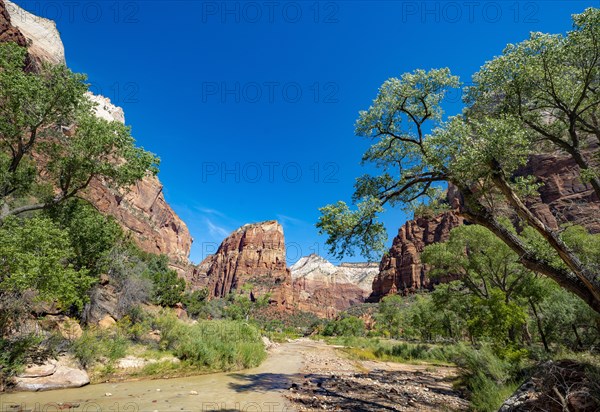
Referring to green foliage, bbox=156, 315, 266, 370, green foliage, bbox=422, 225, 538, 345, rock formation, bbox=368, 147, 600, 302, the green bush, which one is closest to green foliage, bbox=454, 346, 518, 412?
green foliage, bbox=422, 225, 538, 345

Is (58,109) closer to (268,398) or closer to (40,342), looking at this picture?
(40,342)

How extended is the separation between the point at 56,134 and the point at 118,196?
342ft

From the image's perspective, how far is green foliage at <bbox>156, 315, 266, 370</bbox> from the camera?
16.2m

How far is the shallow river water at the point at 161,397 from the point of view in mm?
8617

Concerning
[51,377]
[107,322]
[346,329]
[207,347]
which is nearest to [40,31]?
[107,322]

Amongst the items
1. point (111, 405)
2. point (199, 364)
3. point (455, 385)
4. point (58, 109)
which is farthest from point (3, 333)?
point (455, 385)

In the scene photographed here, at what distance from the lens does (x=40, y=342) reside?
11.5 meters

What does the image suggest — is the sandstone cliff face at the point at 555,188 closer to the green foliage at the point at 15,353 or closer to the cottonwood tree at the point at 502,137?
the cottonwood tree at the point at 502,137

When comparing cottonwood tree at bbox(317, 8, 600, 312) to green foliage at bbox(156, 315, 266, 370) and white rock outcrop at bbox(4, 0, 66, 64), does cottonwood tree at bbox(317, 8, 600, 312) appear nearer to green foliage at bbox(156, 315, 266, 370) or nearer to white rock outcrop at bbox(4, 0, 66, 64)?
green foliage at bbox(156, 315, 266, 370)

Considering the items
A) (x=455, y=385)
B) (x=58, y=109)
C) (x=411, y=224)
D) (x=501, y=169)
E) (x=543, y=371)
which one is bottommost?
(x=455, y=385)

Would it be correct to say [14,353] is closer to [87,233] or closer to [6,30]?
[87,233]

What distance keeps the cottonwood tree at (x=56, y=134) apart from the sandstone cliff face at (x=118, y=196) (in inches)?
745

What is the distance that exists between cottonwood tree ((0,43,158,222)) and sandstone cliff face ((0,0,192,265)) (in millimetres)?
18911

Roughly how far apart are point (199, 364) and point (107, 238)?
10799mm
